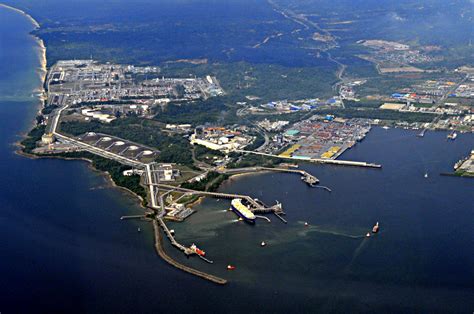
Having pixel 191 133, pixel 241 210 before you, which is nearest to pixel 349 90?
pixel 191 133

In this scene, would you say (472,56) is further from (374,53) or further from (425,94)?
(425,94)

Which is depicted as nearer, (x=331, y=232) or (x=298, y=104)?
(x=331, y=232)

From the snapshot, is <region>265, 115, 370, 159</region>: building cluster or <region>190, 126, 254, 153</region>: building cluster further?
<region>190, 126, 254, 153</region>: building cluster

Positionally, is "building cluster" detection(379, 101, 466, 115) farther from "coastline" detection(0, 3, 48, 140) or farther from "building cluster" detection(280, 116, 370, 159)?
"coastline" detection(0, 3, 48, 140)

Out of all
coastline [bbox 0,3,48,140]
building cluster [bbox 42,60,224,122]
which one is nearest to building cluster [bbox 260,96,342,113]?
building cluster [bbox 42,60,224,122]

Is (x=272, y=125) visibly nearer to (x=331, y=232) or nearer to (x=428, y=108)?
(x=428, y=108)

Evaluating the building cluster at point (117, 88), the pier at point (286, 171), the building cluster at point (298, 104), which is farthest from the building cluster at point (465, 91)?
the pier at point (286, 171)
